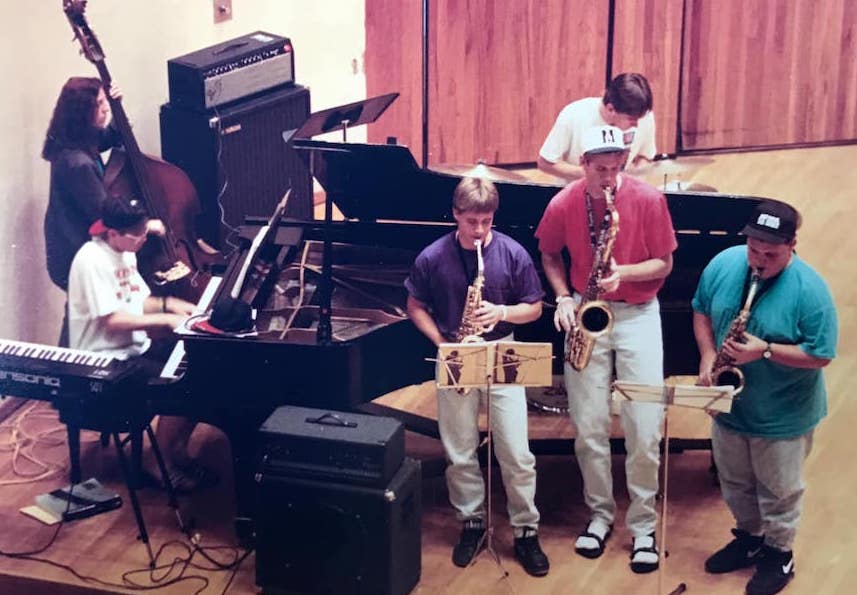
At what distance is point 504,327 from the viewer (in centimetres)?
491

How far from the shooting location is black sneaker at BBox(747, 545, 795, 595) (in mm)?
4824

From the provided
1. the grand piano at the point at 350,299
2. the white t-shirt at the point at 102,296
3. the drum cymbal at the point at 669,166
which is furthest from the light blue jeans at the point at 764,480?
the white t-shirt at the point at 102,296

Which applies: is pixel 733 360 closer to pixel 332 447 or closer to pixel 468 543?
pixel 468 543

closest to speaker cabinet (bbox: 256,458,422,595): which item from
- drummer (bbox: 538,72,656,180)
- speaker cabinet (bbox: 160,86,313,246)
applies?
drummer (bbox: 538,72,656,180)

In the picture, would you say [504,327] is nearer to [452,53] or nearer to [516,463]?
[516,463]

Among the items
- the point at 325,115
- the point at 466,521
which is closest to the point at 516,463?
the point at 466,521

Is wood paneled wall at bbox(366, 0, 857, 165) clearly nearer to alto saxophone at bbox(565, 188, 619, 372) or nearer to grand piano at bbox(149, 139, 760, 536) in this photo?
grand piano at bbox(149, 139, 760, 536)

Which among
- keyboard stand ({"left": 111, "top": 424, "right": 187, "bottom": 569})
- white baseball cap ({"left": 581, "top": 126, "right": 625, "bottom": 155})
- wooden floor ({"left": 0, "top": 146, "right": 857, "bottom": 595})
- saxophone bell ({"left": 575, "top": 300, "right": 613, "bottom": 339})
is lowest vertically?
wooden floor ({"left": 0, "top": 146, "right": 857, "bottom": 595})

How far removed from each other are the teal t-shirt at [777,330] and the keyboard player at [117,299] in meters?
1.97

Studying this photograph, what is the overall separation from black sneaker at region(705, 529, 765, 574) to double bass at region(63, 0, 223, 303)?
7.50 ft

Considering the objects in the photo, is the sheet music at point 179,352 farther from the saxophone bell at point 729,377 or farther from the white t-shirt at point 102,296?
the saxophone bell at point 729,377

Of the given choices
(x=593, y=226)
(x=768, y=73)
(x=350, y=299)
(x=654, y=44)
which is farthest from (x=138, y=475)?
(x=768, y=73)

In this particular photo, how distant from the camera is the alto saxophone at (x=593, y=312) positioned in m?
4.72

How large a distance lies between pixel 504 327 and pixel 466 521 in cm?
73
